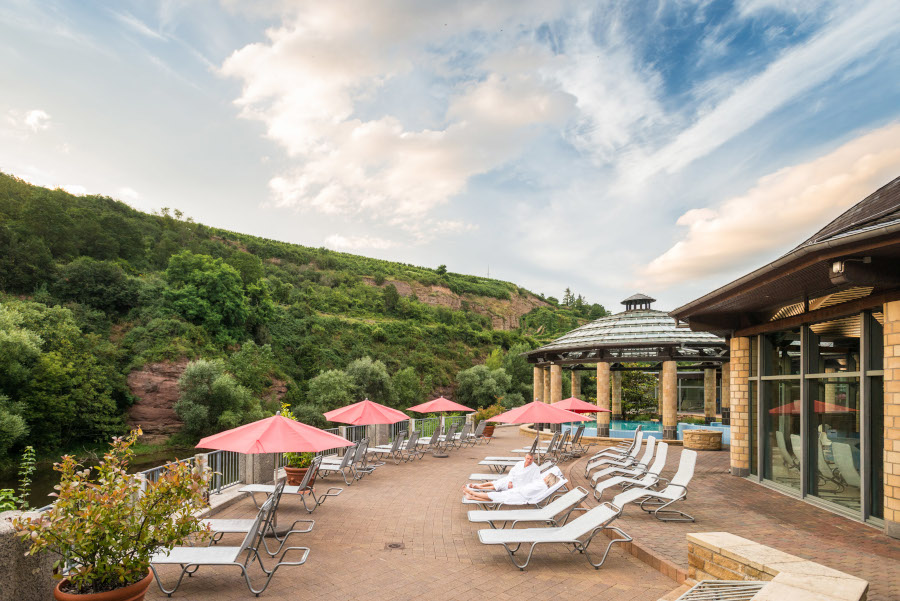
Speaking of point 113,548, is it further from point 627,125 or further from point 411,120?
point 411,120

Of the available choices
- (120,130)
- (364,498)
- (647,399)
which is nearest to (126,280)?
(120,130)

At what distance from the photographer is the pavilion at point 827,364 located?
581 centimetres

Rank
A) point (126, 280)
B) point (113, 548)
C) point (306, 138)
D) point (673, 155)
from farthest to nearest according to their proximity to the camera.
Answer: point (126, 280)
point (306, 138)
point (673, 155)
point (113, 548)

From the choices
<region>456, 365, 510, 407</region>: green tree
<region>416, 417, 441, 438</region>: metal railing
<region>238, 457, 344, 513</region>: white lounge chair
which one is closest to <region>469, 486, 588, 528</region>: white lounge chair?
<region>238, 457, 344, 513</region>: white lounge chair

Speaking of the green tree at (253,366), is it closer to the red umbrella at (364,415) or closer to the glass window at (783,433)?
the red umbrella at (364,415)

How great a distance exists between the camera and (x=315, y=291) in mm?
60469

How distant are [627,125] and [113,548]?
18284mm

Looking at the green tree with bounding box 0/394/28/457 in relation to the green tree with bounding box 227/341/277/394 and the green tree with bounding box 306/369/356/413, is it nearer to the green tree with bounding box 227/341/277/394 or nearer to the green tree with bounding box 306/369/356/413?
the green tree with bounding box 227/341/277/394

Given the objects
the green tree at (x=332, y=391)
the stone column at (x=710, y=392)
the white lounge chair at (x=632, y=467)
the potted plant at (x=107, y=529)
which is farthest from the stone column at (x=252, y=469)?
the green tree at (x=332, y=391)

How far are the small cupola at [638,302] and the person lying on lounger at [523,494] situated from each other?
20132 mm

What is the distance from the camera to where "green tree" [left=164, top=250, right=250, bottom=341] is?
120 feet

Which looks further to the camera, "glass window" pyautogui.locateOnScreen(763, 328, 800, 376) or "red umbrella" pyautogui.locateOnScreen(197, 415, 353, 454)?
"glass window" pyautogui.locateOnScreen(763, 328, 800, 376)

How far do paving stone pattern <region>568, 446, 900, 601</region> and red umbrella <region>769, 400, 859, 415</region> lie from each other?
4.76 ft

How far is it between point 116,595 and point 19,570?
704 mm
